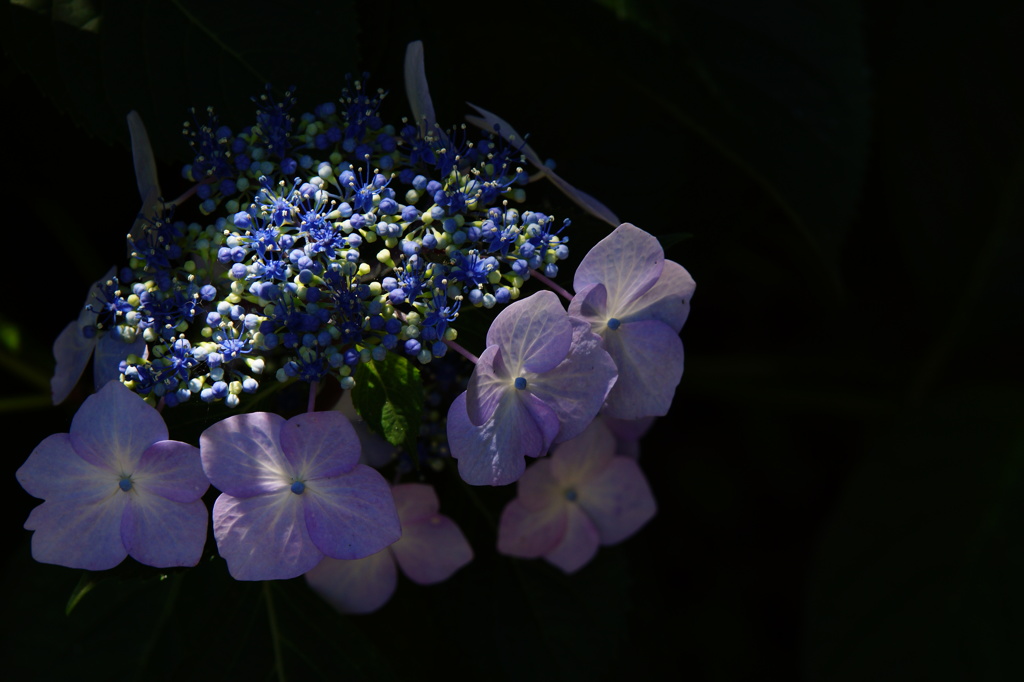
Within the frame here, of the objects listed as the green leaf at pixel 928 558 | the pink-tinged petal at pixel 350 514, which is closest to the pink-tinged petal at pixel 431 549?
the pink-tinged petal at pixel 350 514

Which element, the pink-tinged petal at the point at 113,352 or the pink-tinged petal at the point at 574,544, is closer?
the pink-tinged petal at the point at 113,352

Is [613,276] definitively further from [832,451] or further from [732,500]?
[832,451]

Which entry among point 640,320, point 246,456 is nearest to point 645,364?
point 640,320

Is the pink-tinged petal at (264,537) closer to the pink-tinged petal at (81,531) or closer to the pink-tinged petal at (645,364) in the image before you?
the pink-tinged petal at (81,531)

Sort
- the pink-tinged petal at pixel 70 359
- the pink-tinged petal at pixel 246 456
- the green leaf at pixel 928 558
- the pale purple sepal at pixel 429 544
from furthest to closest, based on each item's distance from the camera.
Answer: the green leaf at pixel 928 558 → the pale purple sepal at pixel 429 544 → the pink-tinged petal at pixel 70 359 → the pink-tinged petal at pixel 246 456

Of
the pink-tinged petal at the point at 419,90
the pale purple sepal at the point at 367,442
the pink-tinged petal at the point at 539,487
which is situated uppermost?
the pink-tinged petal at the point at 419,90

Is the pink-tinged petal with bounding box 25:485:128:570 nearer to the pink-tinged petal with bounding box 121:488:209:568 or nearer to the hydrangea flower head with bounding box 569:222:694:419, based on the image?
the pink-tinged petal with bounding box 121:488:209:568

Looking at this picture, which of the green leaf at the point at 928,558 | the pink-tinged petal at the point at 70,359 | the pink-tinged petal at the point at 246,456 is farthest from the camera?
the green leaf at the point at 928,558

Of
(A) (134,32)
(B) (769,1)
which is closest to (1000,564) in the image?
(B) (769,1)
